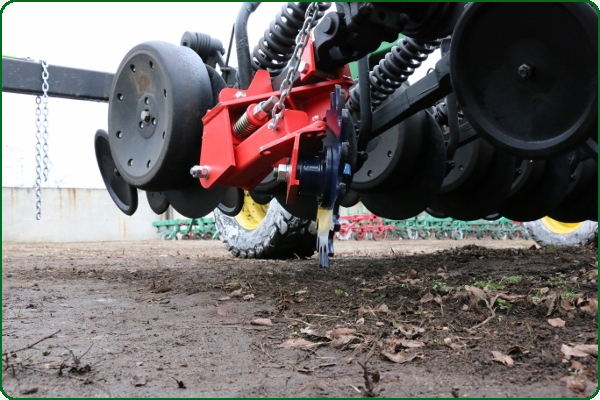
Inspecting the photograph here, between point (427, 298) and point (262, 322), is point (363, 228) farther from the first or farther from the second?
point (262, 322)

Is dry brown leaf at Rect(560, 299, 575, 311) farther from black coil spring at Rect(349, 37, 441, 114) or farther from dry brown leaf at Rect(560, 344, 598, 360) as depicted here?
black coil spring at Rect(349, 37, 441, 114)

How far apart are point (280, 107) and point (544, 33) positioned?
50.6 inches

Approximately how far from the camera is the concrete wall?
16.4m

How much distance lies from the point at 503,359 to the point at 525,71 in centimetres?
105

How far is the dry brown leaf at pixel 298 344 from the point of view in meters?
1.97

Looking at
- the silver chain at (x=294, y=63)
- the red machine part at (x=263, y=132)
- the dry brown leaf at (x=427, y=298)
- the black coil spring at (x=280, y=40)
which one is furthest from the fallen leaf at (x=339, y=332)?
the black coil spring at (x=280, y=40)

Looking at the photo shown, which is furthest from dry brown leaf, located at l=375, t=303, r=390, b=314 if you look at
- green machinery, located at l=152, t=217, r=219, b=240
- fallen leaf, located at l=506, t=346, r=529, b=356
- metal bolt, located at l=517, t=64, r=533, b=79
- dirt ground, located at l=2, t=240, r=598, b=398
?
green machinery, located at l=152, t=217, r=219, b=240

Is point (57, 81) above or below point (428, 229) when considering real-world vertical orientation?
above

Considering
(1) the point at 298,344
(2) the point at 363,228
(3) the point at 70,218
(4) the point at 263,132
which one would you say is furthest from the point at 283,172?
(3) the point at 70,218

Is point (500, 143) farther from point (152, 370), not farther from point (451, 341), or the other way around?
point (152, 370)

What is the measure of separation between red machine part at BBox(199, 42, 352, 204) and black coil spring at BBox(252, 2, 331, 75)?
174mm

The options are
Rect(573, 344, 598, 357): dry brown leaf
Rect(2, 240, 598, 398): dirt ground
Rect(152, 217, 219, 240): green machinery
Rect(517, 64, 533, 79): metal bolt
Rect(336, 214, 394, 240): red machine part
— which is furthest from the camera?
Rect(152, 217, 219, 240): green machinery

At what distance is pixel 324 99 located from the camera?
316cm

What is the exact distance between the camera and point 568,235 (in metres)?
7.25
